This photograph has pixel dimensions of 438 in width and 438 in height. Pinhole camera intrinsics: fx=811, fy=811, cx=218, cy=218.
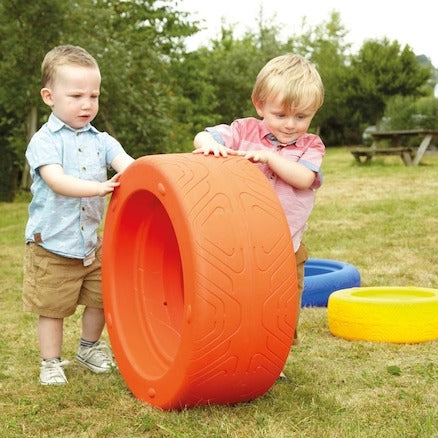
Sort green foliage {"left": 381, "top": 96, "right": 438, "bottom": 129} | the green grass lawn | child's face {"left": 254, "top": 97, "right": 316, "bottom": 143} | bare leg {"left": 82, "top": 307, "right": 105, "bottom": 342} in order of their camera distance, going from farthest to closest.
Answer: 1. green foliage {"left": 381, "top": 96, "right": 438, "bottom": 129}
2. bare leg {"left": 82, "top": 307, "right": 105, "bottom": 342}
3. child's face {"left": 254, "top": 97, "right": 316, "bottom": 143}
4. the green grass lawn

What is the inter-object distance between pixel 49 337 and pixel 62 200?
2.29 ft

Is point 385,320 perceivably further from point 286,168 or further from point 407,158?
point 407,158

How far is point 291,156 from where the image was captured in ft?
12.3

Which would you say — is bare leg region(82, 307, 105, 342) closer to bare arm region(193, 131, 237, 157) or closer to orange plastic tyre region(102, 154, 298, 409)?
orange plastic tyre region(102, 154, 298, 409)

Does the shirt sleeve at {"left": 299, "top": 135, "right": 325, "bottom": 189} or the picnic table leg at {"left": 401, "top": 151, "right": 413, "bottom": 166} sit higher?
the shirt sleeve at {"left": 299, "top": 135, "right": 325, "bottom": 189}

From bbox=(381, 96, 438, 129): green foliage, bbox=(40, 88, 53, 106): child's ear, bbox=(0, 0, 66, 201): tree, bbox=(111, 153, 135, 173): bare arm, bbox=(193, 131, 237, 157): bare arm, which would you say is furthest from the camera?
bbox=(381, 96, 438, 129): green foliage

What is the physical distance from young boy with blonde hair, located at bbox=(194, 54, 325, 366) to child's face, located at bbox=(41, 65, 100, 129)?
0.60 meters

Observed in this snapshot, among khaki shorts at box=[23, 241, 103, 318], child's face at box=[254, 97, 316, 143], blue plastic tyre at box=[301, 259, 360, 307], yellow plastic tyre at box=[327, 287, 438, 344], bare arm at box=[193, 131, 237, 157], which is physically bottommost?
blue plastic tyre at box=[301, 259, 360, 307]

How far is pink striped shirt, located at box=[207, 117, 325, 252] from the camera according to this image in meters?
3.75

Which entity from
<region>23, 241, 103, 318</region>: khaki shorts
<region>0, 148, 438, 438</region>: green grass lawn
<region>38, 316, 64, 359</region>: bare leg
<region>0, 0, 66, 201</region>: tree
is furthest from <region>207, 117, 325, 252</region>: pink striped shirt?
<region>0, 0, 66, 201</region>: tree

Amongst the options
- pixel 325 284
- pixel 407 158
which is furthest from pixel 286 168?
pixel 407 158

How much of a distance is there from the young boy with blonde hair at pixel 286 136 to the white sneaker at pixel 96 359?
3.74ft

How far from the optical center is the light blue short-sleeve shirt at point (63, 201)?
153 inches

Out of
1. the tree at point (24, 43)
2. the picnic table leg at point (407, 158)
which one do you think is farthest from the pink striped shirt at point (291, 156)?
the picnic table leg at point (407, 158)
